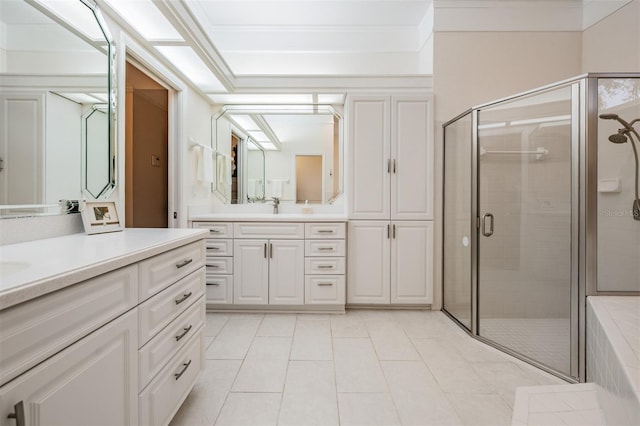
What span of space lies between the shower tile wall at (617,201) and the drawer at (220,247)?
2.72 m

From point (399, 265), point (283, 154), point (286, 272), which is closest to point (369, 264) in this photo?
point (399, 265)

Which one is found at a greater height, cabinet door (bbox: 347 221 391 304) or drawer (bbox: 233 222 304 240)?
drawer (bbox: 233 222 304 240)

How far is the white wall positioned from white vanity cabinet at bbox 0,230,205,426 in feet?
12.2

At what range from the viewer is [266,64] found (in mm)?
3309

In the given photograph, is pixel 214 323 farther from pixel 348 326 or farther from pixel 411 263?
pixel 411 263

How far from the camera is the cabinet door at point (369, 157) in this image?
2.83 metres

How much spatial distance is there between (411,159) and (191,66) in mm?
2111

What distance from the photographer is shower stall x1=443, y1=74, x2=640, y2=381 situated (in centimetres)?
177

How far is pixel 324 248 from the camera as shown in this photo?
2.78m

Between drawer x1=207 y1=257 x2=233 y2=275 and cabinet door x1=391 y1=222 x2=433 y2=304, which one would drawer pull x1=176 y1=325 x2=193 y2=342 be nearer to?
drawer x1=207 y1=257 x2=233 y2=275

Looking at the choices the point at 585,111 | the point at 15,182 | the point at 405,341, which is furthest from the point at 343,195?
the point at 15,182

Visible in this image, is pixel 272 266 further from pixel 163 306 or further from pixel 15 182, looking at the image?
pixel 15 182

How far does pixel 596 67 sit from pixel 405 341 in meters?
3.09

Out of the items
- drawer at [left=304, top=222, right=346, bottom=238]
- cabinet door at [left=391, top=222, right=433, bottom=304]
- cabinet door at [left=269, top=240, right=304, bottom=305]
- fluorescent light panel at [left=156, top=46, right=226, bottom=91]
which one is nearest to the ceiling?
fluorescent light panel at [left=156, top=46, right=226, bottom=91]
